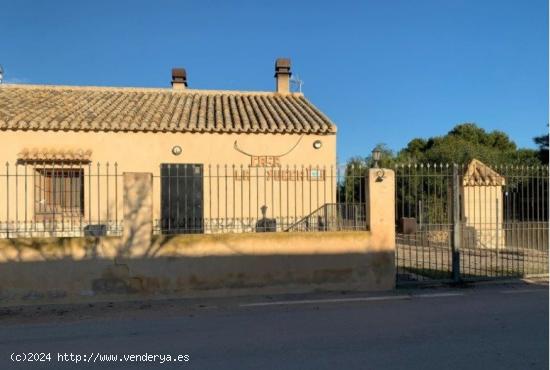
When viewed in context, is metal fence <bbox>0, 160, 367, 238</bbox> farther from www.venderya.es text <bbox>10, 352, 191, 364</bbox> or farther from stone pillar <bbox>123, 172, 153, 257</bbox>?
www.venderya.es text <bbox>10, 352, 191, 364</bbox>

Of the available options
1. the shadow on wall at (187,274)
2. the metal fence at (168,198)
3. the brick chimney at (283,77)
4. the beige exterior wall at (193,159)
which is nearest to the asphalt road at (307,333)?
the shadow on wall at (187,274)

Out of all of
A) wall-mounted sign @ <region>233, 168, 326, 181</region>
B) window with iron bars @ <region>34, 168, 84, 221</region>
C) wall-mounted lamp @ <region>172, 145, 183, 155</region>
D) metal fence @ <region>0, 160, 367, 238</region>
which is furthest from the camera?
wall-mounted lamp @ <region>172, 145, 183, 155</region>

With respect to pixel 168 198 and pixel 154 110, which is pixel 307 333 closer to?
pixel 168 198

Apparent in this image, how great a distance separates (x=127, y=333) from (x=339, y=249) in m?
3.72

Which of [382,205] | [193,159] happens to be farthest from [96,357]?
[193,159]

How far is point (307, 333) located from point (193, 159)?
741 cm

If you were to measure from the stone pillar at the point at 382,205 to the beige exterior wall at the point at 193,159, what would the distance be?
2.79m

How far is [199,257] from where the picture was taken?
7.44 m

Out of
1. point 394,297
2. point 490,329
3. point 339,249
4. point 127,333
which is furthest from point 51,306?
point 490,329

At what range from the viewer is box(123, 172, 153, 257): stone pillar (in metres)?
7.27

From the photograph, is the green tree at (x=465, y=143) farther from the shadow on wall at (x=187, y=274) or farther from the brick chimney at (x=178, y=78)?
the shadow on wall at (x=187, y=274)

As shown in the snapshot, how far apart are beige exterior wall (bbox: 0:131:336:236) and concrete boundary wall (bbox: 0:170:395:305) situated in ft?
9.79

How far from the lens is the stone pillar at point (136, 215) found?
7.27m

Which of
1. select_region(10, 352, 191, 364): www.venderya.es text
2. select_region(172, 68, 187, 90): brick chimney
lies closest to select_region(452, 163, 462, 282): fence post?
select_region(10, 352, 191, 364): www.venderya.es text
